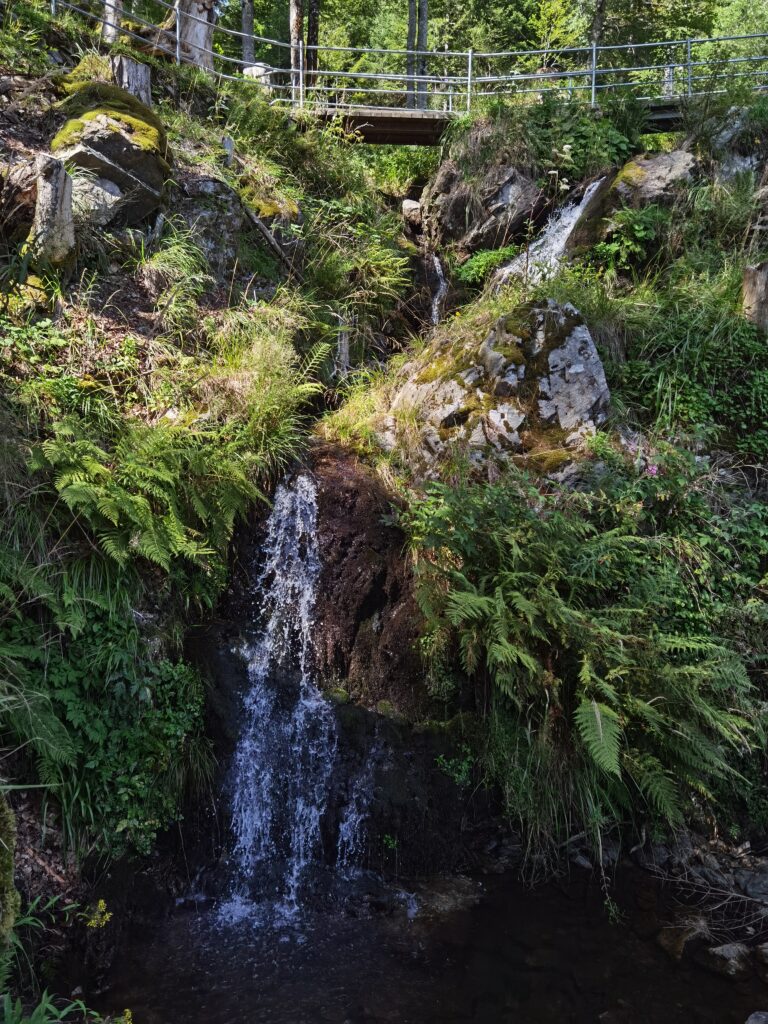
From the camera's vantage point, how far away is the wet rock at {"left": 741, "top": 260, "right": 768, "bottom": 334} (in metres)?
7.34

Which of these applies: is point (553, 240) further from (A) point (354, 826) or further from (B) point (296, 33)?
(A) point (354, 826)

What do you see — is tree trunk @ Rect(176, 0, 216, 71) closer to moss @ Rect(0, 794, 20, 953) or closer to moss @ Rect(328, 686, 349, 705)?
moss @ Rect(328, 686, 349, 705)

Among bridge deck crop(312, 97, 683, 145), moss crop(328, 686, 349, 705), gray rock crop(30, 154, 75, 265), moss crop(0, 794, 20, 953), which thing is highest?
bridge deck crop(312, 97, 683, 145)

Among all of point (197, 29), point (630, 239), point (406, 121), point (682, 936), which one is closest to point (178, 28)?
point (197, 29)

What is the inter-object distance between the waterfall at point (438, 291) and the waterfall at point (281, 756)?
18.7 ft

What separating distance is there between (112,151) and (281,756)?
623cm

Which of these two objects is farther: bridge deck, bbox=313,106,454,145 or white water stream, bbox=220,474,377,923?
bridge deck, bbox=313,106,454,145

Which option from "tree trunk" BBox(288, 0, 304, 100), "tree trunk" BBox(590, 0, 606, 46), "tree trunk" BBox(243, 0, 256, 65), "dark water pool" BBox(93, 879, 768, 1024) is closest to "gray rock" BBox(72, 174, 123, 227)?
"dark water pool" BBox(93, 879, 768, 1024)

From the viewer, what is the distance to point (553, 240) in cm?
1015

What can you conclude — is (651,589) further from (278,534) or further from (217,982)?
(217,982)

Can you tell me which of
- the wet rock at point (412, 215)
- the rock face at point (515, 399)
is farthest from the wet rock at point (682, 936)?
the wet rock at point (412, 215)

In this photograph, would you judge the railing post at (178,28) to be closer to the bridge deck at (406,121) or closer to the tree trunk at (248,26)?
the bridge deck at (406,121)

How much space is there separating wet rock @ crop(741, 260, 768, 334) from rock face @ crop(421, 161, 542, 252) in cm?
413

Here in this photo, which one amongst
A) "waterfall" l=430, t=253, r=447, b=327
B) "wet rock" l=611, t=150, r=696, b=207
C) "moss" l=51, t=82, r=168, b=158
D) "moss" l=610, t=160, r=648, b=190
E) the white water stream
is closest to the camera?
the white water stream
